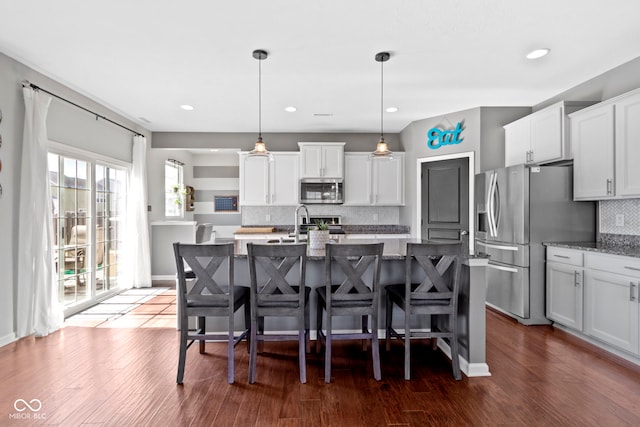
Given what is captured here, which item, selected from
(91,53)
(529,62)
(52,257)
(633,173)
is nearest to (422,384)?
(633,173)

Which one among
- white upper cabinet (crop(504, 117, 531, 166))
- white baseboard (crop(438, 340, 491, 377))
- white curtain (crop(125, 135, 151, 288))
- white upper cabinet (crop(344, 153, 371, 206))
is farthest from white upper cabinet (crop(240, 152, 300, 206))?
white baseboard (crop(438, 340, 491, 377))

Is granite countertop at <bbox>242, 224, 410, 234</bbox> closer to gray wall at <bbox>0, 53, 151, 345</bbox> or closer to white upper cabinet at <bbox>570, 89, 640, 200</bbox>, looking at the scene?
white upper cabinet at <bbox>570, 89, 640, 200</bbox>

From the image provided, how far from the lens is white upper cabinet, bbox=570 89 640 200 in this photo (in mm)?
2938

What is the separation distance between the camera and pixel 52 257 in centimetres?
342

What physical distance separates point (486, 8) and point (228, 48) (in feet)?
6.69

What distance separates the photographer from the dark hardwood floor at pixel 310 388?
6.62 ft

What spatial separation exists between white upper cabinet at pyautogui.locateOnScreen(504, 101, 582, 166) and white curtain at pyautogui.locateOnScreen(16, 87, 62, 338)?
17.3ft

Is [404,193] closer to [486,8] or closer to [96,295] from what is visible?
[486,8]

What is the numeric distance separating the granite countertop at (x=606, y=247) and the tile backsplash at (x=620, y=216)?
0.47 feet

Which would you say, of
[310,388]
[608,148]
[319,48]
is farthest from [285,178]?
[608,148]

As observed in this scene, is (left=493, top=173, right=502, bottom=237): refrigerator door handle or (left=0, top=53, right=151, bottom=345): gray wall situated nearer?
(left=0, top=53, right=151, bottom=345): gray wall

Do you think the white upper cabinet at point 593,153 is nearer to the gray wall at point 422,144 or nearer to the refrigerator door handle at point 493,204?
the refrigerator door handle at point 493,204

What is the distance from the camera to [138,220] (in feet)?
17.3

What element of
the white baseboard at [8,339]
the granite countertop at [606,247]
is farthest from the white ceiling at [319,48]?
the white baseboard at [8,339]
